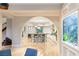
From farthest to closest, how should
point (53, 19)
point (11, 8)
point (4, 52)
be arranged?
point (53, 19) < point (11, 8) < point (4, 52)

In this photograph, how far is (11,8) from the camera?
688cm

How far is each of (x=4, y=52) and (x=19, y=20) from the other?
7825 mm

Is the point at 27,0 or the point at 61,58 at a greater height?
the point at 27,0

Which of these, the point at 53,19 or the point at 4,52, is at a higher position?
the point at 53,19

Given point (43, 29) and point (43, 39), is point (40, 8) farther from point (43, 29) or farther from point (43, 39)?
point (43, 29)

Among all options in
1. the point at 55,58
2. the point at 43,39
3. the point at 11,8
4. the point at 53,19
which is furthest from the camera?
the point at 43,39

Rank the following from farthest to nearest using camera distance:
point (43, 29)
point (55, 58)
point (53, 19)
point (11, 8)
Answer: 1. point (43, 29)
2. point (53, 19)
3. point (11, 8)
4. point (55, 58)

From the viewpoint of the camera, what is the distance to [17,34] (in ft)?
36.8

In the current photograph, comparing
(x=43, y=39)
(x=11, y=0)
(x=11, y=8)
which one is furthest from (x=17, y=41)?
(x=11, y=0)

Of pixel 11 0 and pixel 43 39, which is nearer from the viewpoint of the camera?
pixel 11 0

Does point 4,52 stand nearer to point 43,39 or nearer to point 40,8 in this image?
point 40,8

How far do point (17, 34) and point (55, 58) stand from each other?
10410mm

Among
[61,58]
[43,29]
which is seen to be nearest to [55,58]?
[61,58]

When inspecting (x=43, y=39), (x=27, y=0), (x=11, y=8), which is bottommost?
(x=43, y=39)
